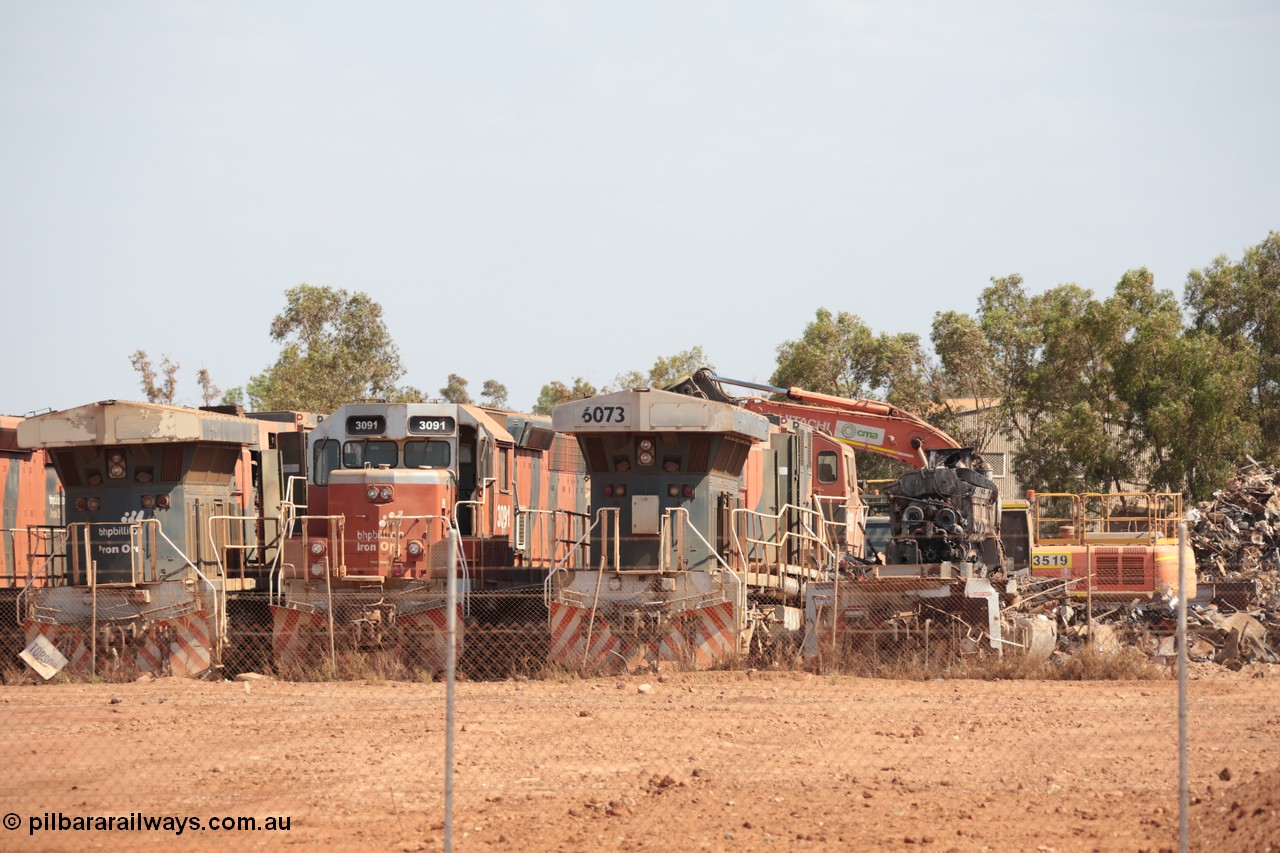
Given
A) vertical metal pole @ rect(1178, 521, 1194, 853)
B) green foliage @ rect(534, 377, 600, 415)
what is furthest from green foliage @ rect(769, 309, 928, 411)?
vertical metal pole @ rect(1178, 521, 1194, 853)

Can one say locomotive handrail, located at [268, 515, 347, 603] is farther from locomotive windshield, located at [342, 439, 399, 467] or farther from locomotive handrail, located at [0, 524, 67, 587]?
locomotive handrail, located at [0, 524, 67, 587]

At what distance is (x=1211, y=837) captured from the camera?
970cm

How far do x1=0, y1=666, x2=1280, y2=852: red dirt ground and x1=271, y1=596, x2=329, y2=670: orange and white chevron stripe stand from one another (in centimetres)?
194

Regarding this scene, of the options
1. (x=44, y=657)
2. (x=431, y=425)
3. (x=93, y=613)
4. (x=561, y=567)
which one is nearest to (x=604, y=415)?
(x=561, y=567)

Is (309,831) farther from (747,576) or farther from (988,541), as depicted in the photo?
(988,541)

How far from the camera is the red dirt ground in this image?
1020 centimetres

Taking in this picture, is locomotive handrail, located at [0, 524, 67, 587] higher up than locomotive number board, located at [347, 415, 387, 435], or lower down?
lower down

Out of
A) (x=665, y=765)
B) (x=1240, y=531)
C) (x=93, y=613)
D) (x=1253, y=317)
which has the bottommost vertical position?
(x=665, y=765)

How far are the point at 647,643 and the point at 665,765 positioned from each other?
628 cm

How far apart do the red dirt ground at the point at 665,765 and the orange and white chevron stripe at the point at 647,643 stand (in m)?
1.10

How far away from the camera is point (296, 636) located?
1959 centimetres

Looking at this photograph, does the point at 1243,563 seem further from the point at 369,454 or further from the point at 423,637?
the point at 369,454

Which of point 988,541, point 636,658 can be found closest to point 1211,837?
point 636,658

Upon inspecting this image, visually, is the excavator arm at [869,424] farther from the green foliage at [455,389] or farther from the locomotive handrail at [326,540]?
the green foliage at [455,389]
